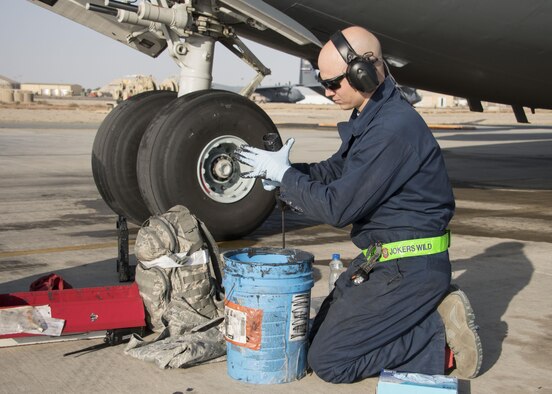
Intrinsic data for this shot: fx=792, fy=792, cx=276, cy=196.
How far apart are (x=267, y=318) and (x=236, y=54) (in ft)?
15.5

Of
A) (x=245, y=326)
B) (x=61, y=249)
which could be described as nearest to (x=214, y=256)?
(x=245, y=326)

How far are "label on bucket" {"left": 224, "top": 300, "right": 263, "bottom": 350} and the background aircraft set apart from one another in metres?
2.99

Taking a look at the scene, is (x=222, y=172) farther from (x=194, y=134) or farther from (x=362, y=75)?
(x=362, y=75)

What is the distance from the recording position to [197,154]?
7.07 metres

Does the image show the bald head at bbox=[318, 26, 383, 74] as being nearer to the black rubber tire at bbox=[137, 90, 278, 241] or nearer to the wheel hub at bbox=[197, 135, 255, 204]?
the black rubber tire at bbox=[137, 90, 278, 241]

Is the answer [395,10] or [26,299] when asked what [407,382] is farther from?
[395,10]

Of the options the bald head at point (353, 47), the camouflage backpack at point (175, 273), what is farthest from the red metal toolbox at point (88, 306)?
the bald head at point (353, 47)

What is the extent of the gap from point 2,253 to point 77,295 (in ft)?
8.28

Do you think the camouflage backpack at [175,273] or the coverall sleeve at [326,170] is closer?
the coverall sleeve at [326,170]

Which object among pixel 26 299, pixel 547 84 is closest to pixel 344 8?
pixel 547 84

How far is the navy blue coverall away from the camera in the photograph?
387 centimetres

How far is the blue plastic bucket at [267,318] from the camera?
394 cm

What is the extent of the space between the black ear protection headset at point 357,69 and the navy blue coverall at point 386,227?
0.15 metres

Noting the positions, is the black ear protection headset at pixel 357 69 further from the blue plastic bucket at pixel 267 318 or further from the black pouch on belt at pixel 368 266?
the blue plastic bucket at pixel 267 318
